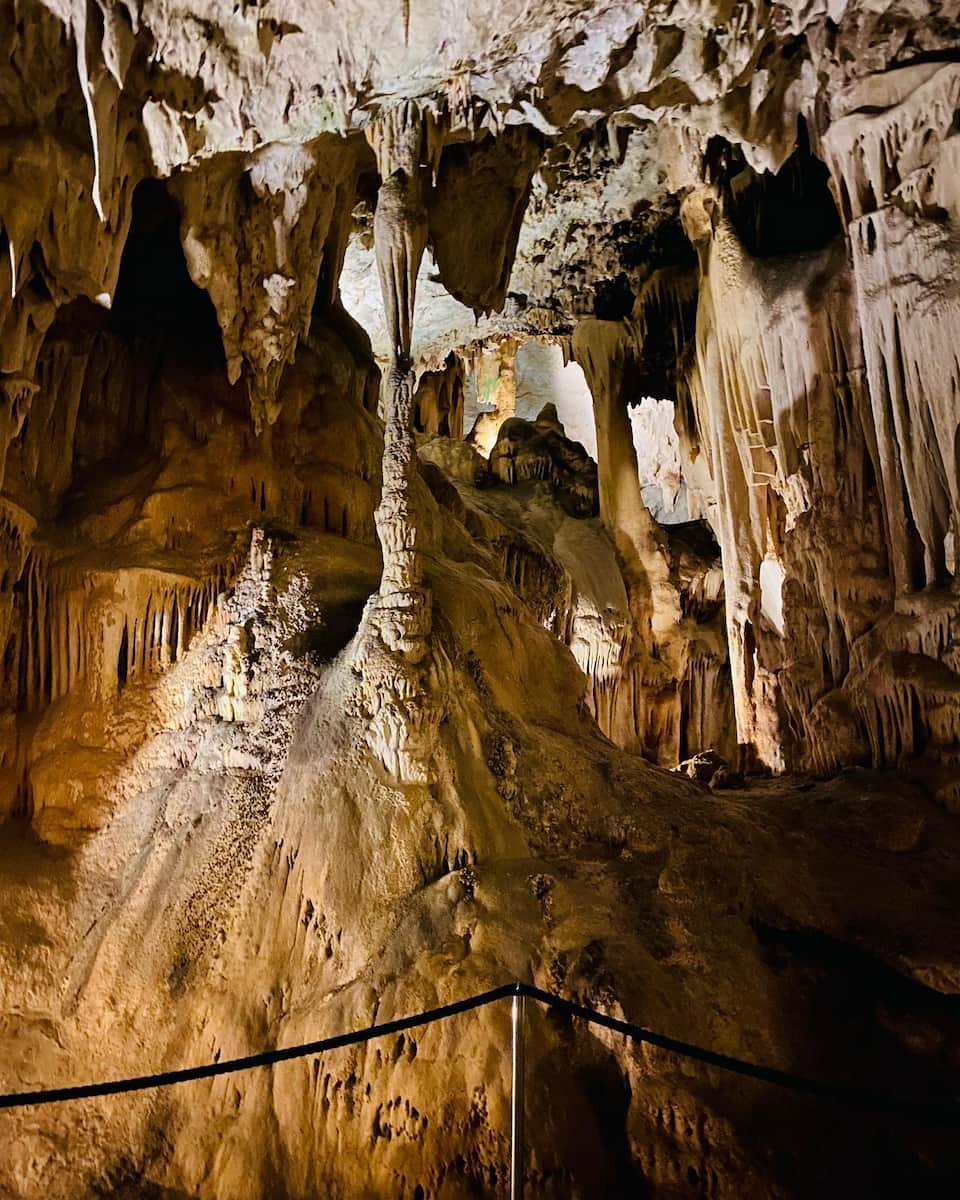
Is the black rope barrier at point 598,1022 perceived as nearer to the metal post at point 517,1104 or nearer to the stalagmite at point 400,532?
the metal post at point 517,1104

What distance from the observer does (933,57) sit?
6.39 metres

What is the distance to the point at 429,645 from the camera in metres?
5.64

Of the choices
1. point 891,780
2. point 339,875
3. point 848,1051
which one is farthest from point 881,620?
point 339,875

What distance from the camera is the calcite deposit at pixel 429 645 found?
4.13 metres

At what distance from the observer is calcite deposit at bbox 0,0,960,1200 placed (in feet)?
13.6

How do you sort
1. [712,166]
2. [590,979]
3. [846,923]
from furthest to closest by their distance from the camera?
[712,166] → [846,923] → [590,979]

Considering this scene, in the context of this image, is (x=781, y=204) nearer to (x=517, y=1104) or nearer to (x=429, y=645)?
(x=429, y=645)

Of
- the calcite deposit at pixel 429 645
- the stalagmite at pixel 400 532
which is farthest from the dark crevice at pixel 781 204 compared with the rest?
the stalagmite at pixel 400 532

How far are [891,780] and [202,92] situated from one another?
646 centimetres

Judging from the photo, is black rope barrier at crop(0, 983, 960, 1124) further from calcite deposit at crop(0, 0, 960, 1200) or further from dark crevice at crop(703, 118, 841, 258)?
dark crevice at crop(703, 118, 841, 258)

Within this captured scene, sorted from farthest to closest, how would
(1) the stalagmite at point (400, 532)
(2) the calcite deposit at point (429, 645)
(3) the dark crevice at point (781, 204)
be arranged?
(3) the dark crevice at point (781, 204), (1) the stalagmite at point (400, 532), (2) the calcite deposit at point (429, 645)

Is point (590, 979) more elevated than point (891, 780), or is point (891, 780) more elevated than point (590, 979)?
point (891, 780)

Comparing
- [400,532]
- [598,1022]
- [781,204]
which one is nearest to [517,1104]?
[598,1022]

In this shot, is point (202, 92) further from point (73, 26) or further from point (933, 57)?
point (933, 57)
